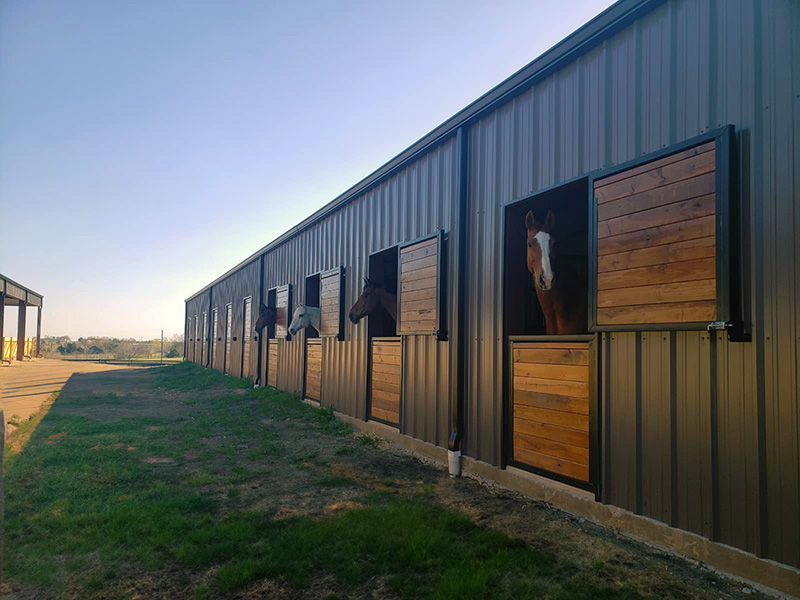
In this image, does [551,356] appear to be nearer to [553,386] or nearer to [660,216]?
[553,386]

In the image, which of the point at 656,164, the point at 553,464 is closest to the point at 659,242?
the point at 656,164

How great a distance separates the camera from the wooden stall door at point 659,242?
10.4ft

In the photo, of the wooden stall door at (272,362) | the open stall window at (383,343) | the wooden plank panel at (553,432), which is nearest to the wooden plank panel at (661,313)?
the wooden plank panel at (553,432)

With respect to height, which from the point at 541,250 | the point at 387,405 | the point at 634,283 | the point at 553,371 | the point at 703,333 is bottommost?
the point at 387,405

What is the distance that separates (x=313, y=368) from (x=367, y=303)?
135 inches

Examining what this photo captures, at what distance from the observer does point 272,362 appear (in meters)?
13.6

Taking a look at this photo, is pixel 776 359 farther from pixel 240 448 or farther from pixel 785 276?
pixel 240 448

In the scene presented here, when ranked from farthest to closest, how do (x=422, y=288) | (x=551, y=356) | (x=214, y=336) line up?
1. (x=214, y=336)
2. (x=422, y=288)
3. (x=551, y=356)

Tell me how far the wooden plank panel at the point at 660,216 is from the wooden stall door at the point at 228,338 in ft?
59.0

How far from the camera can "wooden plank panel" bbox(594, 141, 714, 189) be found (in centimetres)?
324

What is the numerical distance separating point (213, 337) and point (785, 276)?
24.5 m

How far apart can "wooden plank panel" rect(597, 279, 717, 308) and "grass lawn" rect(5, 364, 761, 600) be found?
172cm

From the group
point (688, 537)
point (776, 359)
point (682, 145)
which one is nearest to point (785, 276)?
point (776, 359)

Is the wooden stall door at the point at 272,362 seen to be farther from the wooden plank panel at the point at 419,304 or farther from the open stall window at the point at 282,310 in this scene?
the wooden plank panel at the point at 419,304
